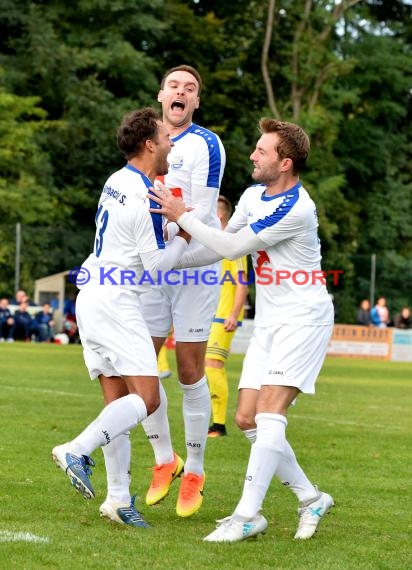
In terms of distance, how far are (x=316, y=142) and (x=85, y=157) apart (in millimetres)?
9218

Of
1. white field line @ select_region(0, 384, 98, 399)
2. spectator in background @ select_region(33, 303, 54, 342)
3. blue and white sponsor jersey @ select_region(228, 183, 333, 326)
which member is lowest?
spectator in background @ select_region(33, 303, 54, 342)

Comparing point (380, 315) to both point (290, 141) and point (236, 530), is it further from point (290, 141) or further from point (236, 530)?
point (236, 530)

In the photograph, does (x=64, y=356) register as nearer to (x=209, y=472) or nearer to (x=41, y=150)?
(x=209, y=472)

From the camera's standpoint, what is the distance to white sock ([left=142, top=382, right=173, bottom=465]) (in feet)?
27.6

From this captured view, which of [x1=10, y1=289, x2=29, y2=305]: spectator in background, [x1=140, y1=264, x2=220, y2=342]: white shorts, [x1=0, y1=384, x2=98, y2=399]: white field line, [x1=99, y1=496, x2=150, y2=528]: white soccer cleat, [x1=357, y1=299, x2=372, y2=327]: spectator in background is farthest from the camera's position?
[x1=357, y1=299, x2=372, y2=327]: spectator in background

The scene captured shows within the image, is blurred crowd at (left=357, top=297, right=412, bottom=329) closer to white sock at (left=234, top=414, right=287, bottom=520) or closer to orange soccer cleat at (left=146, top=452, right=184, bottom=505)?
orange soccer cleat at (left=146, top=452, right=184, bottom=505)

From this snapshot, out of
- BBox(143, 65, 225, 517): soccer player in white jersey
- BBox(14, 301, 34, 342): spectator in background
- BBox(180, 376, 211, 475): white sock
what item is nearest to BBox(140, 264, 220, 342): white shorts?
BBox(143, 65, 225, 517): soccer player in white jersey

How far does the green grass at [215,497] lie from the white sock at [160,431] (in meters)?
0.33

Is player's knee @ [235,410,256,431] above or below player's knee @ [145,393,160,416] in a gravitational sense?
below

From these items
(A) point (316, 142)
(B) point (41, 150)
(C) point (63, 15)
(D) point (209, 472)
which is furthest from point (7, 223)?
(D) point (209, 472)

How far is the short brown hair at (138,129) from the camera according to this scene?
741cm

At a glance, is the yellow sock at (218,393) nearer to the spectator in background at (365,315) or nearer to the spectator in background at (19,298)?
the spectator in background at (19,298)

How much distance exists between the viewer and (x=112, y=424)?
706cm

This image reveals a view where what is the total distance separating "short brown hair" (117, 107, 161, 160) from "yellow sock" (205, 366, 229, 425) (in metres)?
5.57
